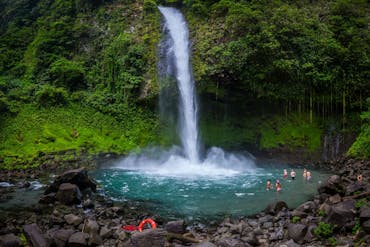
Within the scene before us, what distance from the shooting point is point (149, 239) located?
31.2 ft

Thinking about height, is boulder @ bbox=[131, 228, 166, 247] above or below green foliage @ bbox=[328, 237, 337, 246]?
above

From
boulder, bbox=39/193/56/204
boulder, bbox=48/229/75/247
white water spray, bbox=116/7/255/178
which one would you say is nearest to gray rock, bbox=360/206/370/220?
boulder, bbox=48/229/75/247

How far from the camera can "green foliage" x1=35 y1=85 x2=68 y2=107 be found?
32.3 meters

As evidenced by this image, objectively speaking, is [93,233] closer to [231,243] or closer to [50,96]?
[231,243]

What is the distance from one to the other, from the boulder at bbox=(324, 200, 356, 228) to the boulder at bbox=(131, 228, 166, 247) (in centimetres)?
570

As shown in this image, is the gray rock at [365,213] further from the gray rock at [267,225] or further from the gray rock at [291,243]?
the gray rock at [267,225]

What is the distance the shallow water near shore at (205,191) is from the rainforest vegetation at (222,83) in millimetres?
6120

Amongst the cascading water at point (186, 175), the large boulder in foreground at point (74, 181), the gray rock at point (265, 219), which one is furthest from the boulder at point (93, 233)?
the large boulder in foreground at point (74, 181)

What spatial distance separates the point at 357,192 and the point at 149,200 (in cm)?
985

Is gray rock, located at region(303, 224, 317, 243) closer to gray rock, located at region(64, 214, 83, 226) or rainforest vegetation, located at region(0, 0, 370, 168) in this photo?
gray rock, located at region(64, 214, 83, 226)

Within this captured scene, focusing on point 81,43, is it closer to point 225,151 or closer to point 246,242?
point 225,151

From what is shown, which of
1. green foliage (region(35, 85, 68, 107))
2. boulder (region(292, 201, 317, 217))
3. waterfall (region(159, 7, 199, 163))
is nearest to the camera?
boulder (region(292, 201, 317, 217))

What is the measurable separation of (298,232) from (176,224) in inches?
166

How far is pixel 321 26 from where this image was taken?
31719 millimetres
